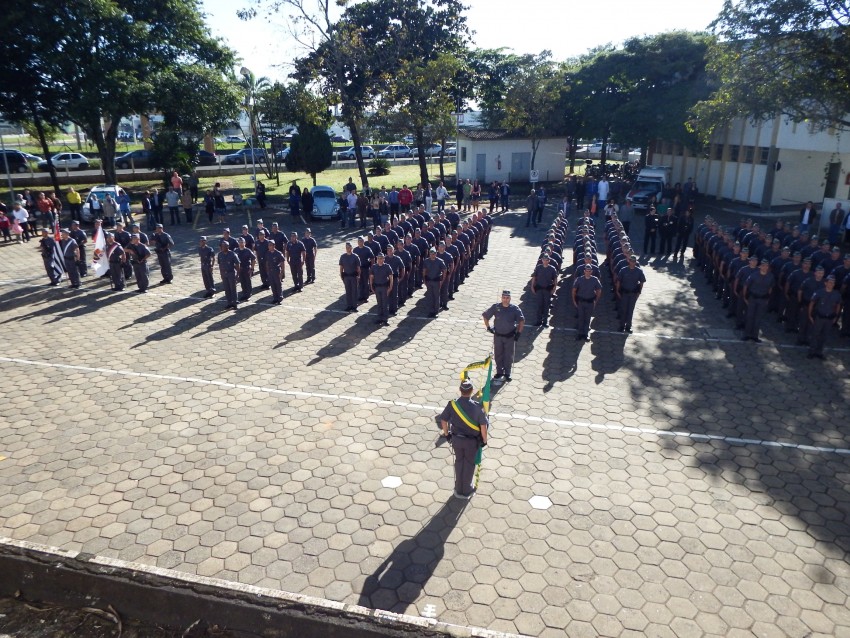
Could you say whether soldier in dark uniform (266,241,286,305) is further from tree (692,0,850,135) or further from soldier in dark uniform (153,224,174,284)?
tree (692,0,850,135)

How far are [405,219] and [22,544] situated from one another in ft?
47.4

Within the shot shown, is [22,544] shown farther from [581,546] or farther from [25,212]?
[25,212]

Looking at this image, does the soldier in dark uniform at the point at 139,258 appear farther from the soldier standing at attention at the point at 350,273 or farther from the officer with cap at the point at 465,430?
the officer with cap at the point at 465,430

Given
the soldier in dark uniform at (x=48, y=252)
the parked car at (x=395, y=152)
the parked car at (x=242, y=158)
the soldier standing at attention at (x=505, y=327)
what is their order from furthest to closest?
the parked car at (x=395, y=152) → the parked car at (x=242, y=158) → the soldier in dark uniform at (x=48, y=252) → the soldier standing at attention at (x=505, y=327)

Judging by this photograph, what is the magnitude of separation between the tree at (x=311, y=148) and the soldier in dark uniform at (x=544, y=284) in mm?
23785

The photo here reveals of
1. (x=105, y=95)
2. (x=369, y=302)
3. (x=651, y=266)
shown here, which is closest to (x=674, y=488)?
(x=369, y=302)

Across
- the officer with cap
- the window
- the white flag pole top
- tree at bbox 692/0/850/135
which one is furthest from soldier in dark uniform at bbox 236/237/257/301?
the window

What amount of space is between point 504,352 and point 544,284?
2.99 metres

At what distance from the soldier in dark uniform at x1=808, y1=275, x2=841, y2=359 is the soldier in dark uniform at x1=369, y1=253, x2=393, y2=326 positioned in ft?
26.7

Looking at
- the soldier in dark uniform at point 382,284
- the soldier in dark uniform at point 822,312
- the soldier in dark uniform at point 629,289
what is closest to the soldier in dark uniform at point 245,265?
the soldier in dark uniform at point 382,284

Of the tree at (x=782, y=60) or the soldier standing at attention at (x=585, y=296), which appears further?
the tree at (x=782, y=60)

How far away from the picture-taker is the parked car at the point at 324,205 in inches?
1038

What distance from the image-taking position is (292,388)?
10.0 meters

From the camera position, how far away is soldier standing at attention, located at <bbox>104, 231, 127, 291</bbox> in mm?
15188
